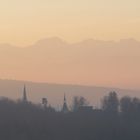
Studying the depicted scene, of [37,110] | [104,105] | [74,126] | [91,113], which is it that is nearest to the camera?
[74,126]

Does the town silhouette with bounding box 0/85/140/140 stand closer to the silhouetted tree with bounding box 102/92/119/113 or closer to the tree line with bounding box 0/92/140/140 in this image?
the tree line with bounding box 0/92/140/140

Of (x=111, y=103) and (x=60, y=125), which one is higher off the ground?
(x=111, y=103)

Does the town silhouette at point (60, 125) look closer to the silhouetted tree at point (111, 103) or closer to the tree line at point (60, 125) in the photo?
the tree line at point (60, 125)

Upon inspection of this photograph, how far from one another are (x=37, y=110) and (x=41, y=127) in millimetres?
18795

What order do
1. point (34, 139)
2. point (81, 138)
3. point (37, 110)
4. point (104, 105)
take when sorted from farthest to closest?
point (104, 105), point (37, 110), point (81, 138), point (34, 139)

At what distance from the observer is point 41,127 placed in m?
104

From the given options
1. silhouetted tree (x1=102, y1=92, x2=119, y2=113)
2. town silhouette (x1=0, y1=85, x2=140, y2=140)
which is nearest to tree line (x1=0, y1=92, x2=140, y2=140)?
town silhouette (x1=0, y1=85, x2=140, y2=140)

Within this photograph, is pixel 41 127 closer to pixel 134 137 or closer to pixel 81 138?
A: pixel 81 138

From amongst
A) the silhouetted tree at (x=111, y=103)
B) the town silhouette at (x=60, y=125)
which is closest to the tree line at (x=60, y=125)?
the town silhouette at (x=60, y=125)

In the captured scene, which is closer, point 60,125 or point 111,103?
point 60,125

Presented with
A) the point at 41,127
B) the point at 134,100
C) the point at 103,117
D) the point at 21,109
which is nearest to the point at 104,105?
the point at 134,100

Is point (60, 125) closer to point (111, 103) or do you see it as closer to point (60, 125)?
point (60, 125)

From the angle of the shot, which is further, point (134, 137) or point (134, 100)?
point (134, 100)

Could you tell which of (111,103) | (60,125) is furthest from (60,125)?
(111,103)
